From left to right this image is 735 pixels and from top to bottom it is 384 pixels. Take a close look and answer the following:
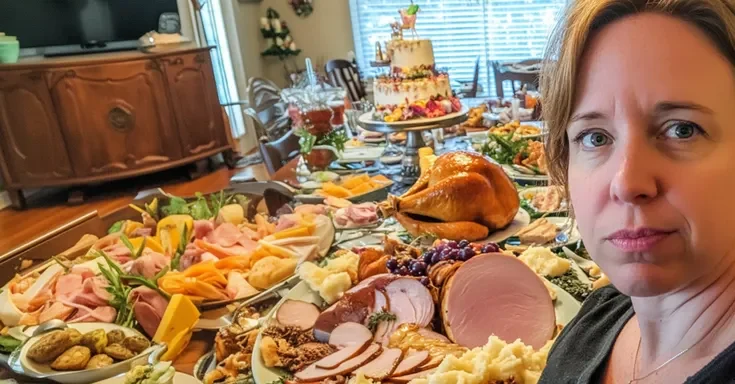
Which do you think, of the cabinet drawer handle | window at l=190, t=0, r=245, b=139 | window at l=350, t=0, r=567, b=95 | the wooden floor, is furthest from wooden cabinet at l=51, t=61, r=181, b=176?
window at l=350, t=0, r=567, b=95

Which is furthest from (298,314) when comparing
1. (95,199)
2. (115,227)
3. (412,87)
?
(95,199)

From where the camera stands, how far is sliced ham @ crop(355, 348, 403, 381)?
0.92m

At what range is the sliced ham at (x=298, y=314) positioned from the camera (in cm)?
115

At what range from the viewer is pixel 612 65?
0.55 m

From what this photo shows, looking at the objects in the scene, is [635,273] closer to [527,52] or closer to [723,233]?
[723,233]

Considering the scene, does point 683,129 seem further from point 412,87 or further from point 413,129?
point 412,87

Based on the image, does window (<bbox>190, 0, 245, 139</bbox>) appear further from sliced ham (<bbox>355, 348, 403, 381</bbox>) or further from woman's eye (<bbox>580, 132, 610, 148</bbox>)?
woman's eye (<bbox>580, 132, 610, 148</bbox>)

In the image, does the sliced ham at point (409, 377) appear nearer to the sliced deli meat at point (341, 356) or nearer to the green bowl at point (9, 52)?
the sliced deli meat at point (341, 356)

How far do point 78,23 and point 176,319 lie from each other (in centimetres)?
533

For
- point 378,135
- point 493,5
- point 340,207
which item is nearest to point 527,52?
point 493,5

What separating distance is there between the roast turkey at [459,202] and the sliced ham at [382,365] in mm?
520

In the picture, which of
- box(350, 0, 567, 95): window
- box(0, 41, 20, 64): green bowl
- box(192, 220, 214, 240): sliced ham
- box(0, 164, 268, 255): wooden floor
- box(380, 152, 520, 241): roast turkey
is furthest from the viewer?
box(350, 0, 567, 95): window

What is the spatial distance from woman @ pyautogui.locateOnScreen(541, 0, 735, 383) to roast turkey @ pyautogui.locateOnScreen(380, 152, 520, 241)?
0.85 meters

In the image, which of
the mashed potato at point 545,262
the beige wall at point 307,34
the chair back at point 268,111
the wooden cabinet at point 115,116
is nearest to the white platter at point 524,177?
the mashed potato at point 545,262
